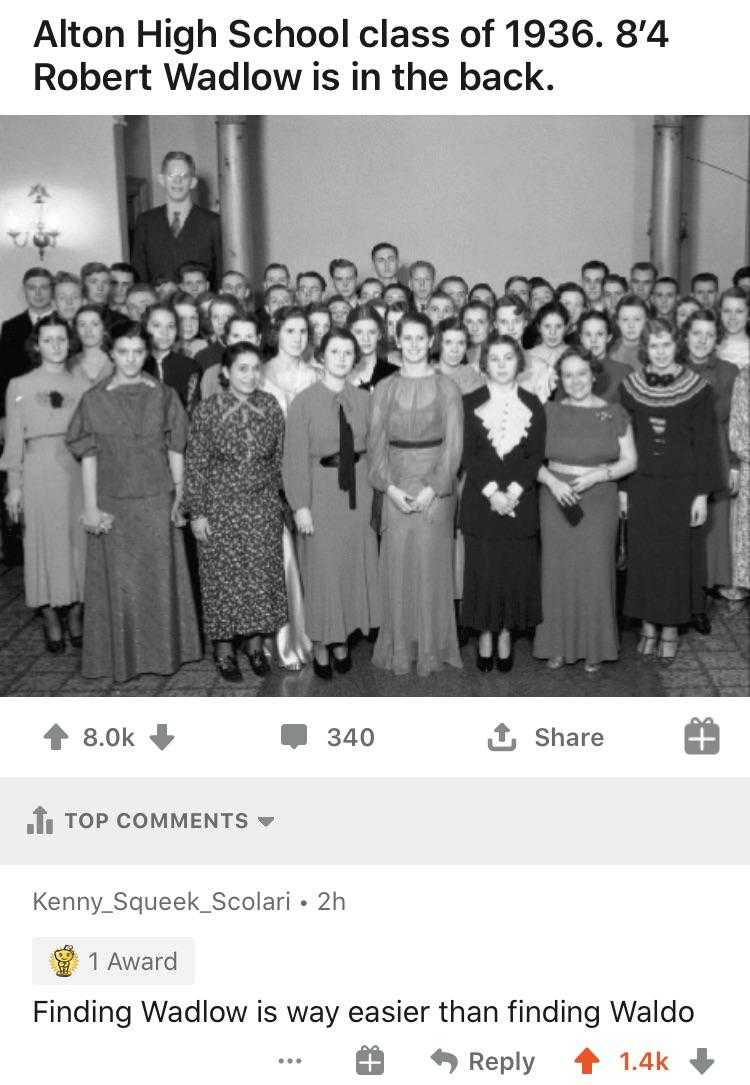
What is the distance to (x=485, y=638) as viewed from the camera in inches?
132

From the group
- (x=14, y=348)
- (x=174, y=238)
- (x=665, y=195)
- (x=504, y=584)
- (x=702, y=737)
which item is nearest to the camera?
(x=702, y=737)

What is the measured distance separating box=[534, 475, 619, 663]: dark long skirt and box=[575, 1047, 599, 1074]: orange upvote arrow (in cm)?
180

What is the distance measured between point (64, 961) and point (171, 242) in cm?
352

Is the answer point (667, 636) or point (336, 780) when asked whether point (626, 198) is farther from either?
point (336, 780)

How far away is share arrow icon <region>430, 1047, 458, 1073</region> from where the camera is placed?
1.58 metres

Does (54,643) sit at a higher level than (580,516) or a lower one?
lower

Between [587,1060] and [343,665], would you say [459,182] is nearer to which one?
[343,665]

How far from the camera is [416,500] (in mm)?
3211

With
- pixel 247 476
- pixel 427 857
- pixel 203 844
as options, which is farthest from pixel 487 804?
pixel 247 476

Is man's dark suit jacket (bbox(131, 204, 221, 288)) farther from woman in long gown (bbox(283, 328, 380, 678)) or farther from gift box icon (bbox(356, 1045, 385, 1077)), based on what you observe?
gift box icon (bbox(356, 1045, 385, 1077))

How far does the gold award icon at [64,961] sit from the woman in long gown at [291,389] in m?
1.76

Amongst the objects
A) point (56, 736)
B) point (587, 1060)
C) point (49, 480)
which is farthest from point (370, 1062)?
point (49, 480)

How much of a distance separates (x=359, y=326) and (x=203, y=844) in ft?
6.42

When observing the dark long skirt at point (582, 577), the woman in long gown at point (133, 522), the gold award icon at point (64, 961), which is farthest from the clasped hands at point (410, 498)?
the gold award icon at point (64, 961)
